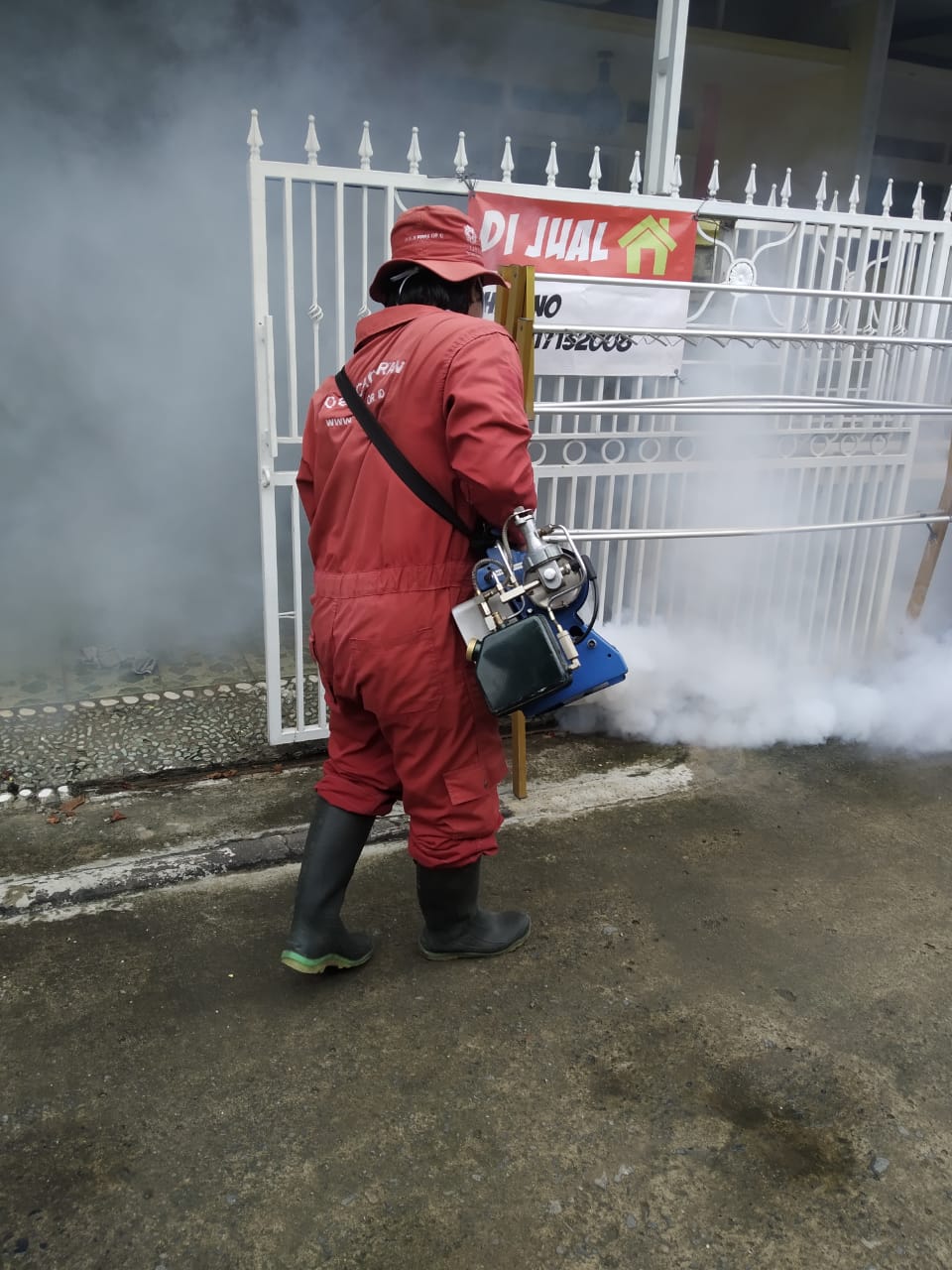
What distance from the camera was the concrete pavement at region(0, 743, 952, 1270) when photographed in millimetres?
2023

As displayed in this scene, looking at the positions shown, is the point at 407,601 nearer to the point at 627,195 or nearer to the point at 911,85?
the point at 627,195

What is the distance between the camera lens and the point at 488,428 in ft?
7.36

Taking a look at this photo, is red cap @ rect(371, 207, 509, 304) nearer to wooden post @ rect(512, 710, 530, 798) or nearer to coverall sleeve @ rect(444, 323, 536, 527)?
coverall sleeve @ rect(444, 323, 536, 527)

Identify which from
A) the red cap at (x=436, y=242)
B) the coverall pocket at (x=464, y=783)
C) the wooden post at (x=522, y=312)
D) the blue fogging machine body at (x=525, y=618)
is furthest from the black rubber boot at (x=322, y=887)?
the red cap at (x=436, y=242)

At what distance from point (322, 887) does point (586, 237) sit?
267 cm

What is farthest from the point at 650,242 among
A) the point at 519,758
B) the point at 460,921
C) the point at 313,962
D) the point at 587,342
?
the point at 313,962

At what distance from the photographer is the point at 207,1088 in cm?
235

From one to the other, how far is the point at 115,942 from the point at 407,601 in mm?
1422

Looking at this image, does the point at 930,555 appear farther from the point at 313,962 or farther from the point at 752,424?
the point at 313,962

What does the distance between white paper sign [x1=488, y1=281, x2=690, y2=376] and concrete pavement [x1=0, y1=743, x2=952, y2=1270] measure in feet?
6.33

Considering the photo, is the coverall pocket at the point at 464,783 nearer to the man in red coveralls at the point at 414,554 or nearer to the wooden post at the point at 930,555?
the man in red coveralls at the point at 414,554

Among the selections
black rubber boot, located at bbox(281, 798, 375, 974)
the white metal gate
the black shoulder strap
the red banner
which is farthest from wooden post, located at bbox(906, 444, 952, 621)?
black rubber boot, located at bbox(281, 798, 375, 974)

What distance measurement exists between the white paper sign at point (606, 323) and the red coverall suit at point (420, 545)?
1.43 m

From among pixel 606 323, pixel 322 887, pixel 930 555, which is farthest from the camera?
pixel 930 555
